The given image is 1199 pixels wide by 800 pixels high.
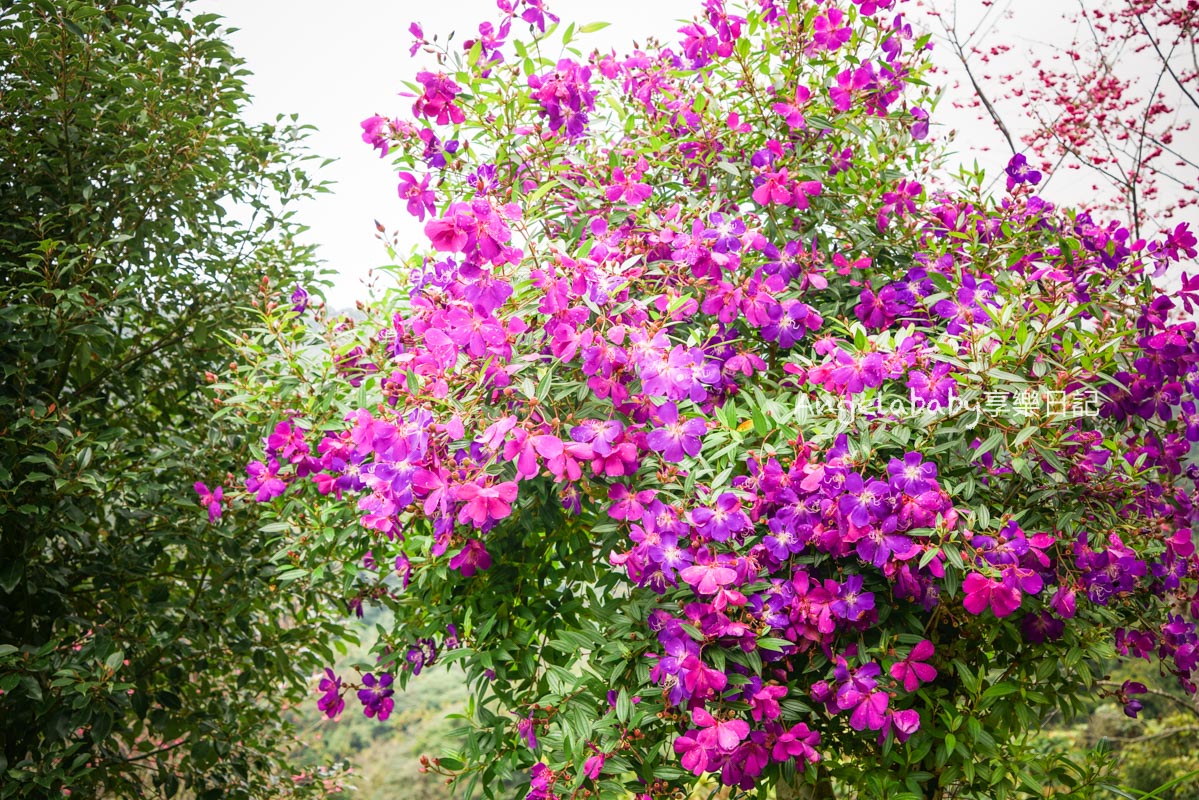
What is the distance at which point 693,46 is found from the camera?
84.7 inches

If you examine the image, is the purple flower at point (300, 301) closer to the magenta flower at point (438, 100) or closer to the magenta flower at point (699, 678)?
the magenta flower at point (438, 100)

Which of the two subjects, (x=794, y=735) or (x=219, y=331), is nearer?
(x=794, y=735)

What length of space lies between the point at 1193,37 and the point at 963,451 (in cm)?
279

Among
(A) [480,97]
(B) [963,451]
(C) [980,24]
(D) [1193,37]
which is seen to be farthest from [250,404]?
(D) [1193,37]

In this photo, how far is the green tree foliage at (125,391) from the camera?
2.25 m

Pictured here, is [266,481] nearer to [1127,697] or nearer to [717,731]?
[717,731]

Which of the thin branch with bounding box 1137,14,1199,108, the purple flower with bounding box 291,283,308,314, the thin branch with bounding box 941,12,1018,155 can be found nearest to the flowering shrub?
the purple flower with bounding box 291,283,308,314

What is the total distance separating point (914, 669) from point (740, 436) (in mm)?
531

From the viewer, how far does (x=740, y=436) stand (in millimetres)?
1627

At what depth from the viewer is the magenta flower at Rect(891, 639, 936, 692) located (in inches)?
59.8

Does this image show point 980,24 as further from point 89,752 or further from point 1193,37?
point 89,752

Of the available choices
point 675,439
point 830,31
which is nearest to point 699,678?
point 675,439

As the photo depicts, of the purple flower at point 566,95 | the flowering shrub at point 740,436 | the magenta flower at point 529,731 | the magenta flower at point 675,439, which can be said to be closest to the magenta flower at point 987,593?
the flowering shrub at point 740,436

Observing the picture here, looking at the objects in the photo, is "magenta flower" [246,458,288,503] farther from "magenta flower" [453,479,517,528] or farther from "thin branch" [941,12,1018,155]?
"thin branch" [941,12,1018,155]
